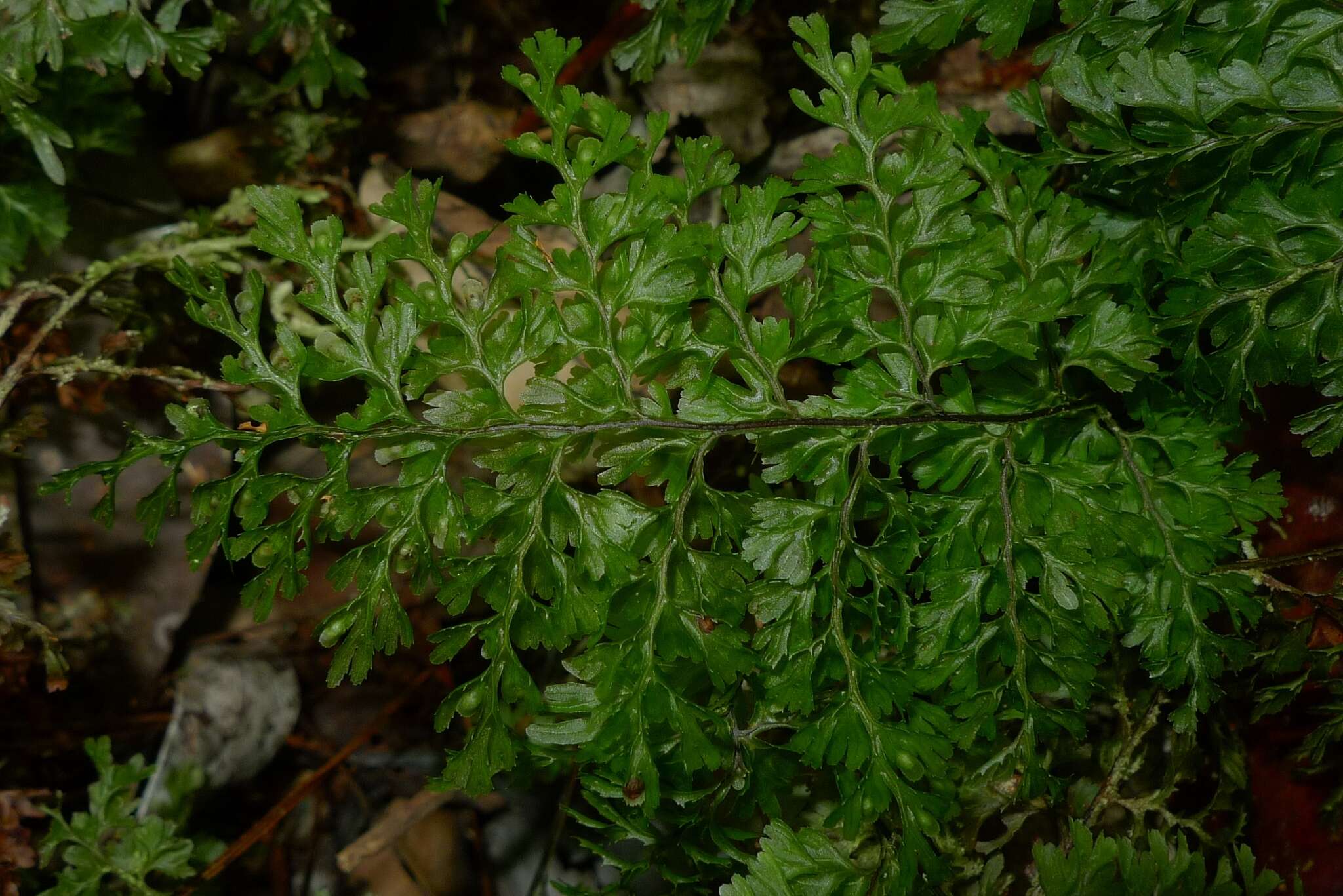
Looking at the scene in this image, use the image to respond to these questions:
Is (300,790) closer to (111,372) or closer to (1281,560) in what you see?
(111,372)

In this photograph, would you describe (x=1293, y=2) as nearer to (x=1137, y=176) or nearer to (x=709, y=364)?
(x=1137, y=176)

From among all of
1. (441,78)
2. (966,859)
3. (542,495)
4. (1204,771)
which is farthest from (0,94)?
(1204,771)

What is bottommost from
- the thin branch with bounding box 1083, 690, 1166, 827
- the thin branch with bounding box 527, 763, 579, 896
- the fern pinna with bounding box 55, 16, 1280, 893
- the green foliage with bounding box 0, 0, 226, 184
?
the thin branch with bounding box 527, 763, 579, 896

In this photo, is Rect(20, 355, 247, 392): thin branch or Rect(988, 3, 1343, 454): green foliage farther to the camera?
Rect(20, 355, 247, 392): thin branch

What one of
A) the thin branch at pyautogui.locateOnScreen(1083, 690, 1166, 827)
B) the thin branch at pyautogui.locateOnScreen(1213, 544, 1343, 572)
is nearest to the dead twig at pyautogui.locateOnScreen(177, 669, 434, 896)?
the thin branch at pyautogui.locateOnScreen(1083, 690, 1166, 827)

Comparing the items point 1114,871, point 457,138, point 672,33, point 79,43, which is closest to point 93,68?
point 79,43

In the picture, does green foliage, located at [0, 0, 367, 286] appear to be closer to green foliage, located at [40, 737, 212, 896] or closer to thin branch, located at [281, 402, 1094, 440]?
thin branch, located at [281, 402, 1094, 440]
